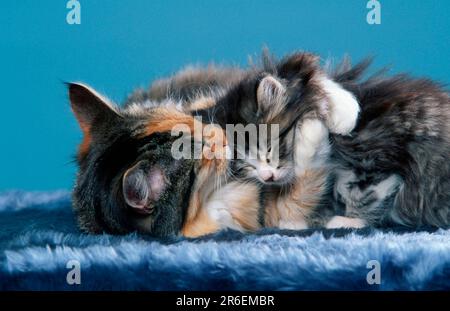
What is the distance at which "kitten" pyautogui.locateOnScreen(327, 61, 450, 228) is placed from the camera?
1615mm

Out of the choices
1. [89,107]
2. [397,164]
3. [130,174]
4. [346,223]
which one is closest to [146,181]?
[130,174]

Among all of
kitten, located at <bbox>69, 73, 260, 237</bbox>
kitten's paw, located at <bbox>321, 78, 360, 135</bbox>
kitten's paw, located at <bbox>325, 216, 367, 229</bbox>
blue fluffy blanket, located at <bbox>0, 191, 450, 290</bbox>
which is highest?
kitten's paw, located at <bbox>321, 78, 360, 135</bbox>

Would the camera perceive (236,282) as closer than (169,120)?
Yes

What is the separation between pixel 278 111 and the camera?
1713 millimetres

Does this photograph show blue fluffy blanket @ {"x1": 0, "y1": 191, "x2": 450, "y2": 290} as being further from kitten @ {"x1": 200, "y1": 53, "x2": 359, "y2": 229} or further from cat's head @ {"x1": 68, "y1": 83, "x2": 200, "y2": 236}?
kitten @ {"x1": 200, "y1": 53, "x2": 359, "y2": 229}

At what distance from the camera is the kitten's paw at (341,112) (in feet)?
5.44

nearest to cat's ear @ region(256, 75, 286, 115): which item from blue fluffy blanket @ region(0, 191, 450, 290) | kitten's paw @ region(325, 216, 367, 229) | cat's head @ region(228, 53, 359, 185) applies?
cat's head @ region(228, 53, 359, 185)

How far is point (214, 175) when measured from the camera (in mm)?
1625

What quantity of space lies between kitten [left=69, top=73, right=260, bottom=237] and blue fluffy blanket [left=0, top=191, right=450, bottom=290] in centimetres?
15

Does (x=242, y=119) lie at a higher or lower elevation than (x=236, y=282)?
higher

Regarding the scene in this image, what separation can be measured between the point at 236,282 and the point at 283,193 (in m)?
0.56
